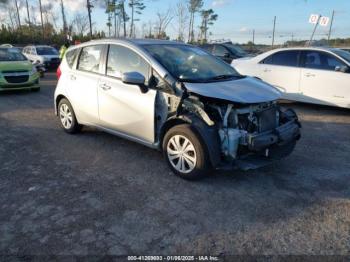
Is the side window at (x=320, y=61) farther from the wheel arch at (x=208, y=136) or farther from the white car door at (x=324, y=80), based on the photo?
the wheel arch at (x=208, y=136)

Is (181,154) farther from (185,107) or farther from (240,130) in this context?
(240,130)

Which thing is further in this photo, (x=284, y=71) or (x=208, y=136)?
(x=284, y=71)

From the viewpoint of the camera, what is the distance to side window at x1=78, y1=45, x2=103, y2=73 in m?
5.53

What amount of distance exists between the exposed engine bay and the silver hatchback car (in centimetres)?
1

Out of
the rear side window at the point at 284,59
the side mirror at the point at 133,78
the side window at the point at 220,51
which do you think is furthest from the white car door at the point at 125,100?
the side window at the point at 220,51

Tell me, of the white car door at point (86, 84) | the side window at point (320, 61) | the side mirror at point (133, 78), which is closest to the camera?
the side mirror at point (133, 78)

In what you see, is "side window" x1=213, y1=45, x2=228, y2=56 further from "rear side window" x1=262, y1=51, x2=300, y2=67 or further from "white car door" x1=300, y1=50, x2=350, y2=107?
"white car door" x1=300, y1=50, x2=350, y2=107

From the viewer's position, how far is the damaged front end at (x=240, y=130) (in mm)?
4023

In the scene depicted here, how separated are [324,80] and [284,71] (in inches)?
43.0

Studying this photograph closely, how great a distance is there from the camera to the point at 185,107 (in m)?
4.29

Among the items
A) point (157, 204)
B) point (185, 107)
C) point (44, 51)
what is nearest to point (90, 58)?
point (185, 107)

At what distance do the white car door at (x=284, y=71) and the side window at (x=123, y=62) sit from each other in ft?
16.6

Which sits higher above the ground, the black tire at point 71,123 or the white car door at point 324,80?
the white car door at point 324,80

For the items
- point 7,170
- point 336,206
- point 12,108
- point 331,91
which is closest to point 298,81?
point 331,91
